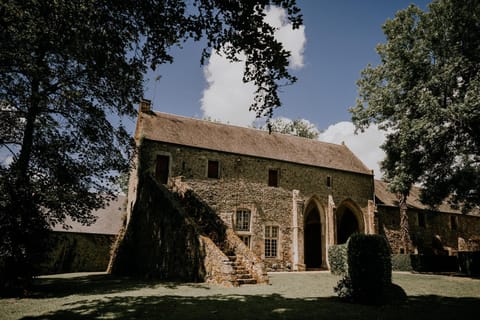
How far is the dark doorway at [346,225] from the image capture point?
80.0 ft

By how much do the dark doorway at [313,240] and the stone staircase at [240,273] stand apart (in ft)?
39.8

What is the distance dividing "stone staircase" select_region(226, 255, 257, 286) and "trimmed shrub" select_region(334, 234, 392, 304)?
12.2 feet

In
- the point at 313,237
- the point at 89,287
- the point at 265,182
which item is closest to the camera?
the point at 89,287

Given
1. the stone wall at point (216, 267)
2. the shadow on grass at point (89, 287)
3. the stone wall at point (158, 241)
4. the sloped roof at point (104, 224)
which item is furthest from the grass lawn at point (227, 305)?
the sloped roof at point (104, 224)

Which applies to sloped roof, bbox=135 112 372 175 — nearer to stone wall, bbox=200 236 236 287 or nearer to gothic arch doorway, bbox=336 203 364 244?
gothic arch doorway, bbox=336 203 364 244

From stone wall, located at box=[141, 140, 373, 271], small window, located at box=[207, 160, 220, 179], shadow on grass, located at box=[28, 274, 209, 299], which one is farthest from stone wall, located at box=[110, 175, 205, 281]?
small window, located at box=[207, 160, 220, 179]

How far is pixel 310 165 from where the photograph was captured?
73.0 feet

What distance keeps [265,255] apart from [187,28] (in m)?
16.4

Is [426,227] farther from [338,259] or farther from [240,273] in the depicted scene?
[240,273]

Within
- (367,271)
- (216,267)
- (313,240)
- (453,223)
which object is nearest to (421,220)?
(453,223)

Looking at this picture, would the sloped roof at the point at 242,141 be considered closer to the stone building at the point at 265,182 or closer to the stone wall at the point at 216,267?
the stone building at the point at 265,182

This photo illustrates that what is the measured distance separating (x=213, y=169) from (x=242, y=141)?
3721 millimetres

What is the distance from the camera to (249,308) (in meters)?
6.63

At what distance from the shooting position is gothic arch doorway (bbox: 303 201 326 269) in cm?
2281
